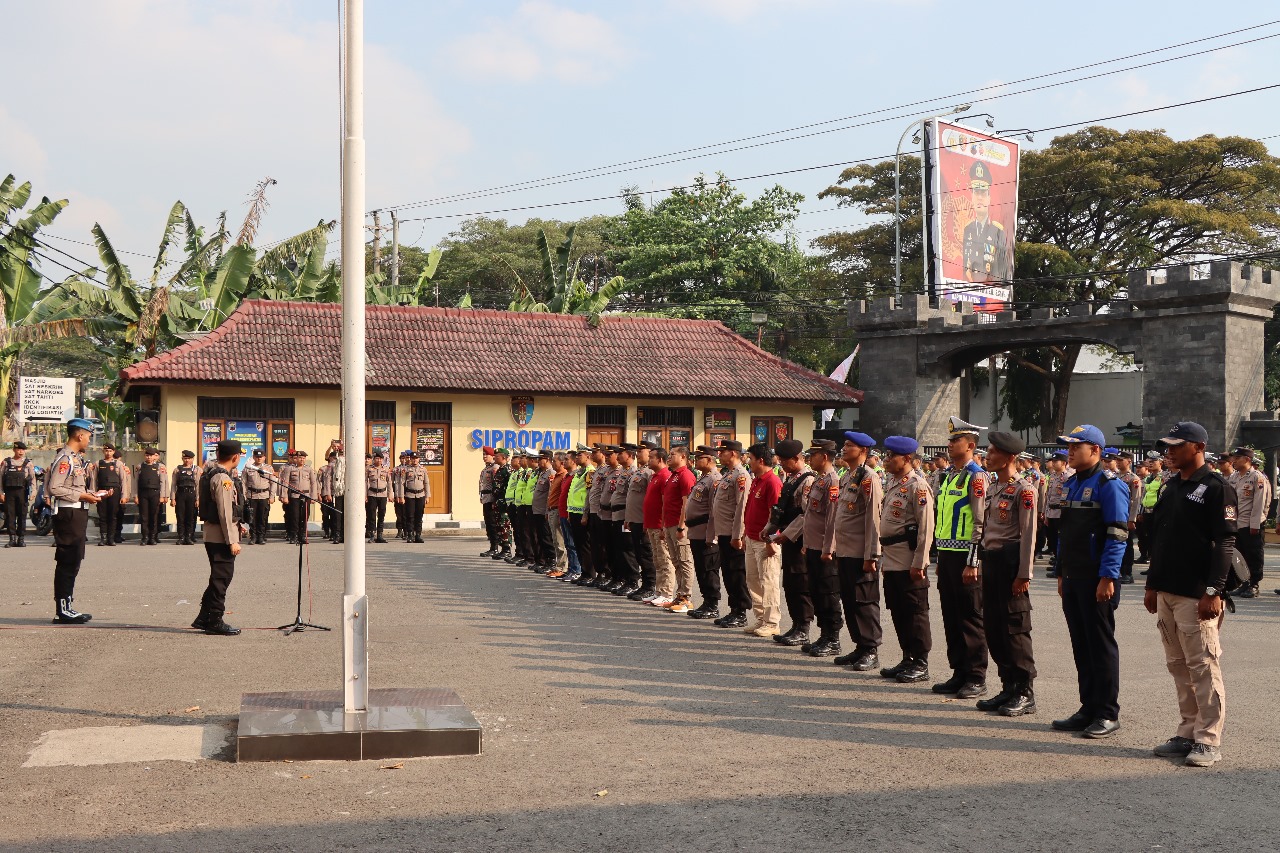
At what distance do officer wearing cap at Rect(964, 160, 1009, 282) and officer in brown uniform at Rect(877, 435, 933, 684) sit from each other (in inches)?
1306

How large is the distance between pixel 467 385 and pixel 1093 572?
23.0 m

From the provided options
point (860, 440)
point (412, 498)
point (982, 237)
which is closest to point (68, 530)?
point (860, 440)

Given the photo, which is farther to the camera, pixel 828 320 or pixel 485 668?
pixel 828 320

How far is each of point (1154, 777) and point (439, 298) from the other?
54.4 metres

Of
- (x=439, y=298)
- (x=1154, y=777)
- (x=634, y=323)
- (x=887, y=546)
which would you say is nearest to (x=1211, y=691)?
(x=1154, y=777)

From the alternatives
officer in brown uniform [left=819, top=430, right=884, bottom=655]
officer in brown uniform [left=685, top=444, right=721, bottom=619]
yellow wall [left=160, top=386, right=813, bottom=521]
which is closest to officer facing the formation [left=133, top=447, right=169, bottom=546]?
yellow wall [left=160, top=386, right=813, bottom=521]

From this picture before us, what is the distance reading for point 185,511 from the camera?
2427 cm

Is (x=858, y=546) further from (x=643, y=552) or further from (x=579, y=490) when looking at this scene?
(x=579, y=490)

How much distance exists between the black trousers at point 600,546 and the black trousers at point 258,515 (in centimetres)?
1024

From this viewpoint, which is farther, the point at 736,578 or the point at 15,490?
the point at 15,490

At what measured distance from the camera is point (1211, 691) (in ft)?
23.1

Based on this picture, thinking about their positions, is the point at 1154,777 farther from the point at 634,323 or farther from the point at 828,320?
the point at 828,320

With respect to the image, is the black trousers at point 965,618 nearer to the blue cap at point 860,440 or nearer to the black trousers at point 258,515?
the blue cap at point 860,440

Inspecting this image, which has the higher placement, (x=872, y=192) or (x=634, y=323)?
(x=872, y=192)
